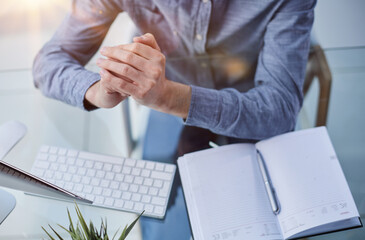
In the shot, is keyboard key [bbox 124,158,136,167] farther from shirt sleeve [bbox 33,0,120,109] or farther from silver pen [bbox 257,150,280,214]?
silver pen [bbox 257,150,280,214]

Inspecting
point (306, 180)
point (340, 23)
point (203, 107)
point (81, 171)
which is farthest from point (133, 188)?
point (340, 23)

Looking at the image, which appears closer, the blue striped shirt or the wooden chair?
the blue striped shirt

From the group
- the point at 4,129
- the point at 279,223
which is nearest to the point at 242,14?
the point at 279,223

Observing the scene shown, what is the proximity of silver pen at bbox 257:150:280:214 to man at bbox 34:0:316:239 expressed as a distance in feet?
0.19

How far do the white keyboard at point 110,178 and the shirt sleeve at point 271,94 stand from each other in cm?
15

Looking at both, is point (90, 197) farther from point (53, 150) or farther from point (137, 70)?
point (137, 70)

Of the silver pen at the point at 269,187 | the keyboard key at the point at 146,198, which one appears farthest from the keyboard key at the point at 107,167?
the silver pen at the point at 269,187

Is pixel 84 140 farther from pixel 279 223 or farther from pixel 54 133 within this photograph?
pixel 279 223

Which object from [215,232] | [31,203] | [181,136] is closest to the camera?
Result: [215,232]

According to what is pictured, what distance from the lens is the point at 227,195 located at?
0.75 meters

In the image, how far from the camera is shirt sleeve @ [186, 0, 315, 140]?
0.77 m

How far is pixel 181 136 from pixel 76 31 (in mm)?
364

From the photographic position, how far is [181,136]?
934 millimetres

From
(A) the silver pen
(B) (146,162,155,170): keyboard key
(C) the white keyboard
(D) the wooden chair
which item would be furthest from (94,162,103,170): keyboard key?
(D) the wooden chair
